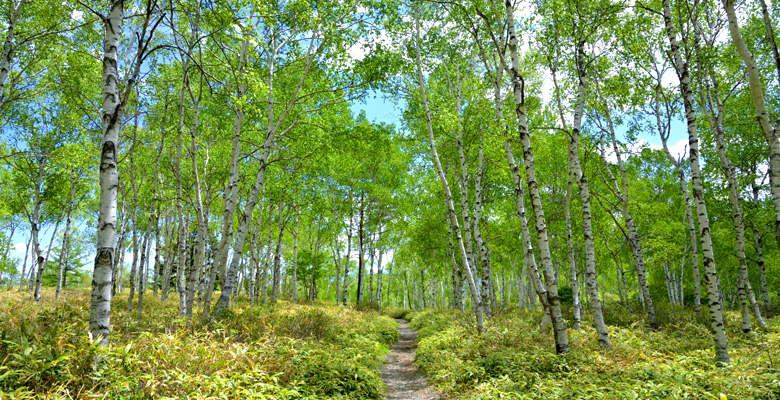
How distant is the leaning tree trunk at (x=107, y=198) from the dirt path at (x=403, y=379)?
16.4 feet

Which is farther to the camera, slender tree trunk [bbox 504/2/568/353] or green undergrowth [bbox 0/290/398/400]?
slender tree trunk [bbox 504/2/568/353]

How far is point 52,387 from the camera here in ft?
12.2

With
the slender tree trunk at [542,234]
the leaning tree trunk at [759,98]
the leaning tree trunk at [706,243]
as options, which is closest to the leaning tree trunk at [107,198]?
the slender tree trunk at [542,234]

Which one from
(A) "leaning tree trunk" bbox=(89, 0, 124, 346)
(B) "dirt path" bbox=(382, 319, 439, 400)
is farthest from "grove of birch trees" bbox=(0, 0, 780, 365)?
(B) "dirt path" bbox=(382, 319, 439, 400)

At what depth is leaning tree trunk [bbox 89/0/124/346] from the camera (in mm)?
4516

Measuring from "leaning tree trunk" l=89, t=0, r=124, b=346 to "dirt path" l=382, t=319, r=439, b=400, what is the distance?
5009 millimetres

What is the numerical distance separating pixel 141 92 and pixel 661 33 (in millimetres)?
18903

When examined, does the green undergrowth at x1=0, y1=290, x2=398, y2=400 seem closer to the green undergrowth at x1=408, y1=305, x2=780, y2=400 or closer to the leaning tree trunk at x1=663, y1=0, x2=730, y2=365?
the green undergrowth at x1=408, y1=305, x2=780, y2=400

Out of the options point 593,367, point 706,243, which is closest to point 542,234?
point 593,367

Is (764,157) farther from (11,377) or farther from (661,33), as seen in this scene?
(11,377)

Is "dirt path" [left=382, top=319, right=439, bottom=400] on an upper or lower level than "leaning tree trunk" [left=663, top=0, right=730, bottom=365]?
lower

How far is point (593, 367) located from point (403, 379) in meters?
4.19

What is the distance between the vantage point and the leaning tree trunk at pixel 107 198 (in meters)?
4.52

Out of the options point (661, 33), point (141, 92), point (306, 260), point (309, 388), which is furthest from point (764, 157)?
point (306, 260)
